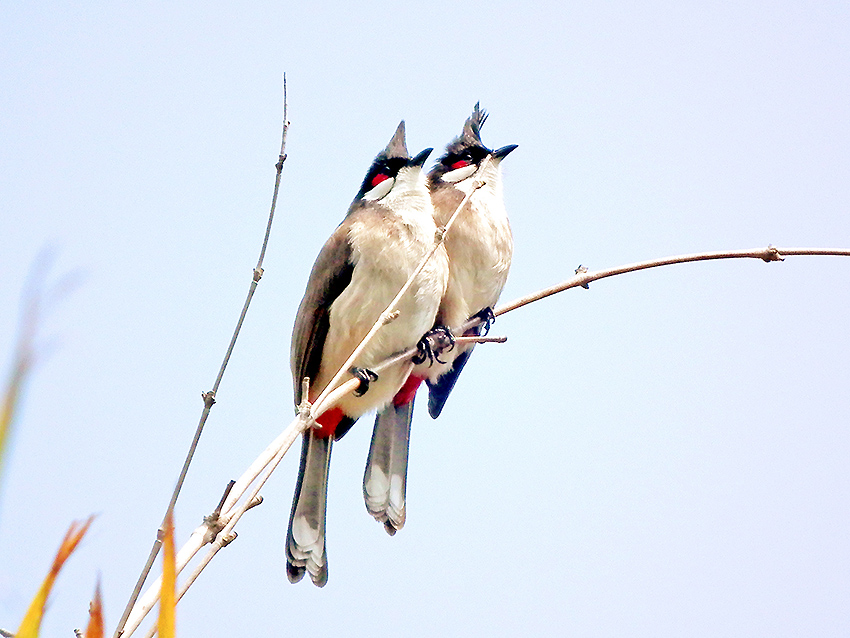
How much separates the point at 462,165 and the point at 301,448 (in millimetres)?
1687

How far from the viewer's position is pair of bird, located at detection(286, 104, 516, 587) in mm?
3348

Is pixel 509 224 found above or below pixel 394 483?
above

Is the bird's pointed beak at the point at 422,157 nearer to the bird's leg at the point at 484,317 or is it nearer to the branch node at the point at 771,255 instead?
the bird's leg at the point at 484,317

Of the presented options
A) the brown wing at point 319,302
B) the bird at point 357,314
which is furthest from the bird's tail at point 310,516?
the brown wing at point 319,302

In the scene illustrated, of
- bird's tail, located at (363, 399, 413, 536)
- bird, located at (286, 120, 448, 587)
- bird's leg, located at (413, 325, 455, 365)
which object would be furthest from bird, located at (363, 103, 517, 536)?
bird, located at (286, 120, 448, 587)

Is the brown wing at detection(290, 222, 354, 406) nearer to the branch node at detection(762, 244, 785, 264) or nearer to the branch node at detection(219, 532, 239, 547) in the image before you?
the branch node at detection(762, 244, 785, 264)

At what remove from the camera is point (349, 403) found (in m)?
3.62

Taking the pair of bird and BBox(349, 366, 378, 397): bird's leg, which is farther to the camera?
the pair of bird

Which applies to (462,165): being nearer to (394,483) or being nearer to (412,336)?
(412,336)

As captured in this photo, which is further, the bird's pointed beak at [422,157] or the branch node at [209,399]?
the bird's pointed beak at [422,157]

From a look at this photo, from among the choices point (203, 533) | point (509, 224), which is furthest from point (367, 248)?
point (203, 533)

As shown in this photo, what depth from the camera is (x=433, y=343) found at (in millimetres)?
3537

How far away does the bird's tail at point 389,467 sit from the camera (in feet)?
12.0

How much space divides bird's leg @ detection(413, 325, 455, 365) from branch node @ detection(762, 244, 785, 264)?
1.58m
